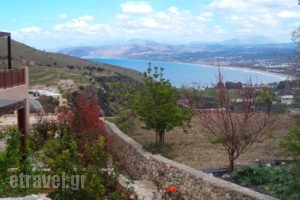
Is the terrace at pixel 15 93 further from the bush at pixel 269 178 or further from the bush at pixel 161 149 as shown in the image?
the bush at pixel 269 178

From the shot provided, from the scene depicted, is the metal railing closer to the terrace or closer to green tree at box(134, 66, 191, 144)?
the terrace

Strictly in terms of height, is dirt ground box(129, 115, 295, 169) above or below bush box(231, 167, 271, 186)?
below

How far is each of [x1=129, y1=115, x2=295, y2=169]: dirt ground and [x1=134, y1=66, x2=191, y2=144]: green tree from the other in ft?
2.58

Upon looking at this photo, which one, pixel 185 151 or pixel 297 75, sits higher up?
pixel 297 75

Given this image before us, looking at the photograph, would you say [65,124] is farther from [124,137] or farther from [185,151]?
[185,151]

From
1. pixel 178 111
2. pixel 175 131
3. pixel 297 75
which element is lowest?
pixel 175 131

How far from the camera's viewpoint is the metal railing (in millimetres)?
14727

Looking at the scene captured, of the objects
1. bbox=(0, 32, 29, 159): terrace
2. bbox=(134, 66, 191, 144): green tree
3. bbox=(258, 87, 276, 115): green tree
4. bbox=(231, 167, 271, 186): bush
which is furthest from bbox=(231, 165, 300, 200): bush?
bbox=(258, 87, 276, 115): green tree

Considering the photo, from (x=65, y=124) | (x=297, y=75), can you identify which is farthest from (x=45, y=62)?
(x=297, y=75)

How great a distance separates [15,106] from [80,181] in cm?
723

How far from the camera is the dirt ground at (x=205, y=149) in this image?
42.0 ft

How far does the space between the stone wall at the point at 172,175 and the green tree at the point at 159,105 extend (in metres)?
0.94

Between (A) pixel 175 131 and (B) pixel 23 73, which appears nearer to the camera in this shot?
(B) pixel 23 73

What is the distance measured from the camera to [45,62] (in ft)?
244
